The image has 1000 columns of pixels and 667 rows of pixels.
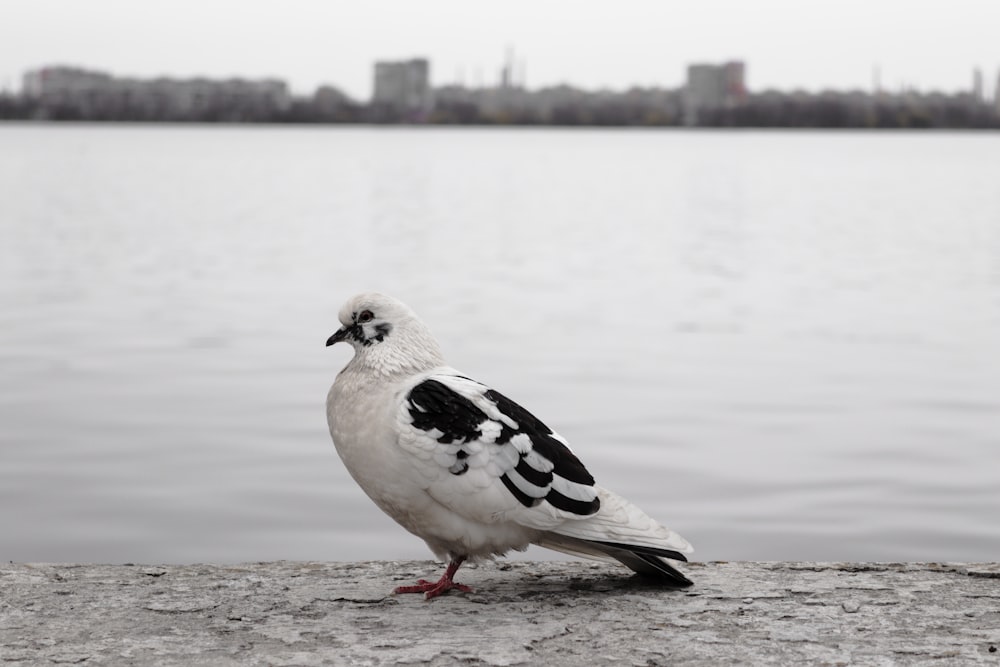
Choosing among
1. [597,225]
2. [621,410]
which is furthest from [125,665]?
[597,225]

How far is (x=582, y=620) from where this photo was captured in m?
4.80

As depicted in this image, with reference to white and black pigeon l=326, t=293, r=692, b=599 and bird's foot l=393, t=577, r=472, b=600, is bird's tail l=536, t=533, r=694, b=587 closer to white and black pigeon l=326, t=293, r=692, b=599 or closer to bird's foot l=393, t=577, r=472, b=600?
white and black pigeon l=326, t=293, r=692, b=599

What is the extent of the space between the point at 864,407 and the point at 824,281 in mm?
11499

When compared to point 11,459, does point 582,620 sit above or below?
above

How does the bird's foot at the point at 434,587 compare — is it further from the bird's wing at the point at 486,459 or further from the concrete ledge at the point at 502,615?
the bird's wing at the point at 486,459

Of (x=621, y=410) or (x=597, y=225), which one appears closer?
(x=621, y=410)

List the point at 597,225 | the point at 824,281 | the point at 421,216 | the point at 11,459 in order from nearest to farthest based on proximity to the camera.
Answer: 1. the point at 11,459
2. the point at 824,281
3. the point at 597,225
4. the point at 421,216

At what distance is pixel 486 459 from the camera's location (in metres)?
4.79

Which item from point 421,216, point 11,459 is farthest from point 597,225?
point 11,459

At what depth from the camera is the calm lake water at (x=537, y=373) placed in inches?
343

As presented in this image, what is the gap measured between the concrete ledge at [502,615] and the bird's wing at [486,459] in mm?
381

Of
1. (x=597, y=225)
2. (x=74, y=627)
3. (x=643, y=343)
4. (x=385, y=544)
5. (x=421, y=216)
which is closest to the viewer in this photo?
(x=74, y=627)

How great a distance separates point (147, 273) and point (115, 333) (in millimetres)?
7626

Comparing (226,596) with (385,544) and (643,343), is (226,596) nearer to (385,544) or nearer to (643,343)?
(385,544)
